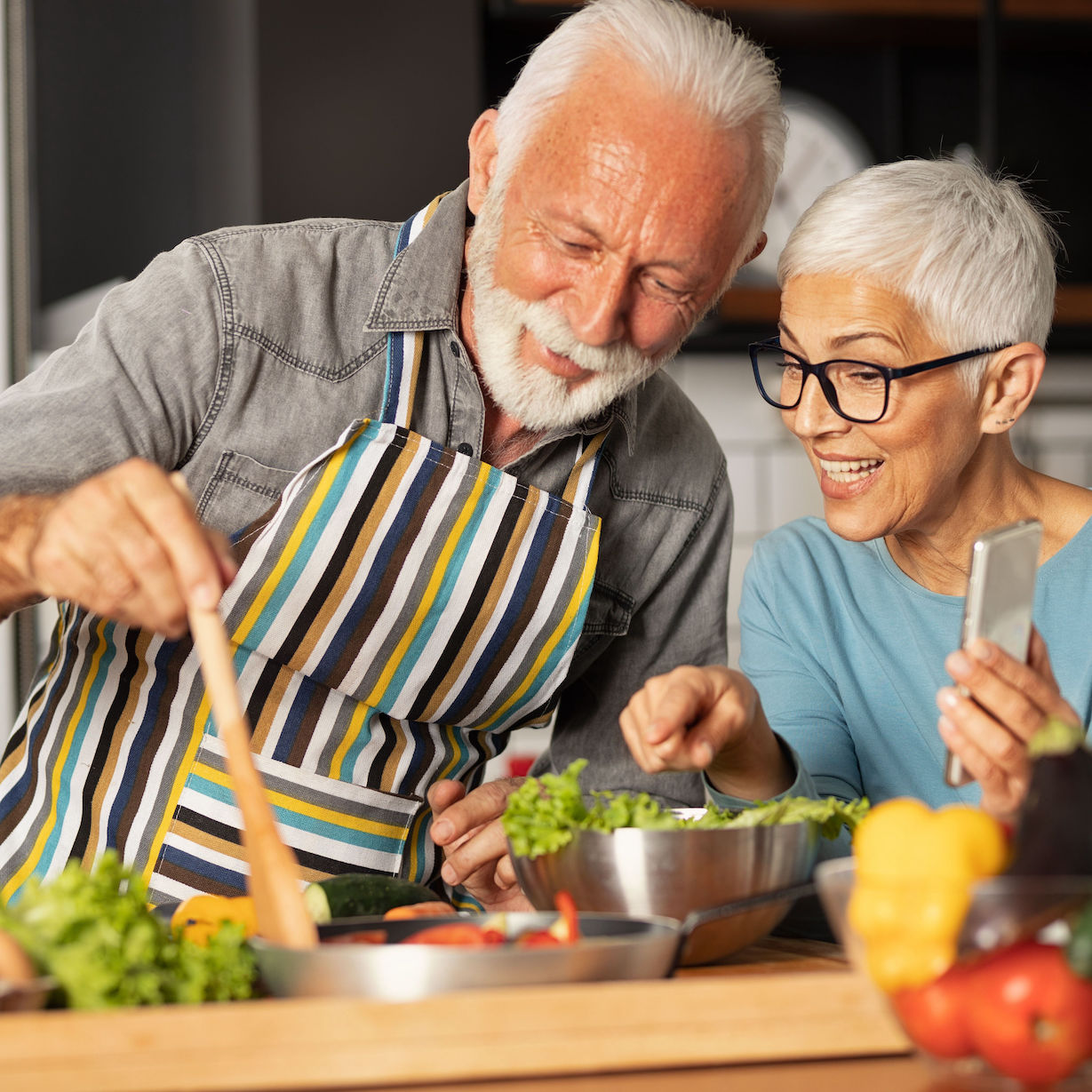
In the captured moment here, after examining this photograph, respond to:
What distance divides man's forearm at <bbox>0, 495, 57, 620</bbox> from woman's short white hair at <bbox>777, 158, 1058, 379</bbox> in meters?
0.83

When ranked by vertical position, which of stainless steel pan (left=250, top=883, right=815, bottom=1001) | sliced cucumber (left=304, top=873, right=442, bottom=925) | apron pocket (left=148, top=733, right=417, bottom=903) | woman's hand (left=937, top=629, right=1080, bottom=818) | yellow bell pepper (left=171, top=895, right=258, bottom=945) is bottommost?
apron pocket (left=148, top=733, right=417, bottom=903)

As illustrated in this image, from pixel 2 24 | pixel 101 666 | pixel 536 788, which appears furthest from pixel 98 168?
pixel 536 788

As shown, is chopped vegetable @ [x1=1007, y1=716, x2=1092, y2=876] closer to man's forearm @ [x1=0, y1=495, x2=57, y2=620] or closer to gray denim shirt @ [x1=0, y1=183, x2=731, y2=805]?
man's forearm @ [x1=0, y1=495, x2=57, y2=620]

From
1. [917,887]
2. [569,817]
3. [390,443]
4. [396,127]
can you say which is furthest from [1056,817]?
[396,127]

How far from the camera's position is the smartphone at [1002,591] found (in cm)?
86

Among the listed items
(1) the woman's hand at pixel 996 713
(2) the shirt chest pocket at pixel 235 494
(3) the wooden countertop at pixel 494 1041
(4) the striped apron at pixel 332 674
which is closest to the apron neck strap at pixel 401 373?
(4) the striped apron at pixel 332 674

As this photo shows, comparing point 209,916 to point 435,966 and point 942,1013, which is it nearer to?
point 435,966

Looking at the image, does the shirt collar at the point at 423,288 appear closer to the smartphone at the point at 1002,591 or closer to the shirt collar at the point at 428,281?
Answer: the shirt collar at the point at 428,281

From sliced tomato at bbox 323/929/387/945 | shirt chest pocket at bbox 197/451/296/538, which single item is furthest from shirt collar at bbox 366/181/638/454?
sliced tomato at bbox 323/929/387/945

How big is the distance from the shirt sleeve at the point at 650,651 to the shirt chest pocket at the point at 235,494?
48 centimetres

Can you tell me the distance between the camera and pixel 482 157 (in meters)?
1.47

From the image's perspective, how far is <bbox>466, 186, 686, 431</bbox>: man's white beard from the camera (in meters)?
1.38

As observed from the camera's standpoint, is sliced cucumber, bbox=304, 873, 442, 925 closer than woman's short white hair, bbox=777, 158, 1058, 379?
Yes

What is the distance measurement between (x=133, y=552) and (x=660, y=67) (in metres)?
0.80
